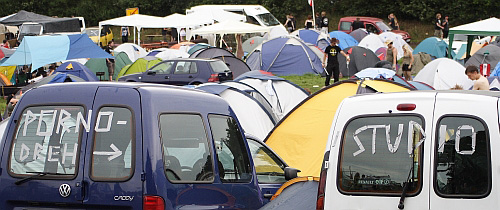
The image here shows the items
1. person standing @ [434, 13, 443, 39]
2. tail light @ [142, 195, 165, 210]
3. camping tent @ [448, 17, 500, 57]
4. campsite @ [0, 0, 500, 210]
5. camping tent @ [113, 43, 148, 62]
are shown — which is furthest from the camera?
person standing @ [434, 13, 443, 39]

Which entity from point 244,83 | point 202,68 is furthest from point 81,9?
point 244,83

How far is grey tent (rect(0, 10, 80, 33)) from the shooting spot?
4272cm

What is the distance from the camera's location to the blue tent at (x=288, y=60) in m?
29.4

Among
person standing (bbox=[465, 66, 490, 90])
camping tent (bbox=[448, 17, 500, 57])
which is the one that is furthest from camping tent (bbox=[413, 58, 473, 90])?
person standing (bbox=[465, 66, 490, 90])

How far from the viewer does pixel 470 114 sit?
17.0 ft

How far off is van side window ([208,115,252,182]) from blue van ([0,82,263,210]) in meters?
0.36

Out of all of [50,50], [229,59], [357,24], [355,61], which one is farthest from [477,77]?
[357,24]

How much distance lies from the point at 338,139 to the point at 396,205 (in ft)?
2.01

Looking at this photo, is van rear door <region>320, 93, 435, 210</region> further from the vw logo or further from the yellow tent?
the yellow tent

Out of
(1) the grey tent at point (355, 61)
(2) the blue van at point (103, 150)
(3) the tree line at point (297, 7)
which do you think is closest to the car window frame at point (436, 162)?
(2) the blue van at point (103, 150)

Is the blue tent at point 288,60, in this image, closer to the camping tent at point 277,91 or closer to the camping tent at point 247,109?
the camping tent at point 277,91

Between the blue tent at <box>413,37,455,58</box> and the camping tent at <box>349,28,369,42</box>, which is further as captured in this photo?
the camping tent at <box>349,28,369,42</box>

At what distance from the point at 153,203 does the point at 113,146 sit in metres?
0.53

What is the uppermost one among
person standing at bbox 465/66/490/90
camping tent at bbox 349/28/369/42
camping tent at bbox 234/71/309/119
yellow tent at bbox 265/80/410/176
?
person standing at bbox 465/66/490/90
